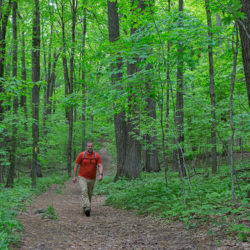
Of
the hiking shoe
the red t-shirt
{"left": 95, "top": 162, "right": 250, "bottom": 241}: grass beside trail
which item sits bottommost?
the hiking shoe

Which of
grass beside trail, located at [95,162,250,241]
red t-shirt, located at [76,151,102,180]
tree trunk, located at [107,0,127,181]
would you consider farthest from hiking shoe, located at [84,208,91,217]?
tree trunk, located at [107,0,127,181]

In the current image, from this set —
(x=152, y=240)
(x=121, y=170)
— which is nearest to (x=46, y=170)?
(x=121, y=170)

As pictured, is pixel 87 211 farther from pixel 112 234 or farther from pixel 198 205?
pixel 198 205

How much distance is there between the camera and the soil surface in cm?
365

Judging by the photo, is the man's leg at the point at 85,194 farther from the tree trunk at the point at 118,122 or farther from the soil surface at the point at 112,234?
the tree trunk at the point at 118,122

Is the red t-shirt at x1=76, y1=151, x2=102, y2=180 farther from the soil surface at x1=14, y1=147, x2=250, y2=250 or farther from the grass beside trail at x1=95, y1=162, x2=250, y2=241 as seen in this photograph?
the grass beside trail at x1=95, y1=162, x2=250, y2=241

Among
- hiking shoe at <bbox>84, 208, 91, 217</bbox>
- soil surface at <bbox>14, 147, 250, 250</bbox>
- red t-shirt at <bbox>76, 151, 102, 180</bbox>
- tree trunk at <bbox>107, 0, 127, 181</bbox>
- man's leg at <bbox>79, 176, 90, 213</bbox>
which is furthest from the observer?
tree trunk at <bbox>107, 0, 127, 181</bbox>

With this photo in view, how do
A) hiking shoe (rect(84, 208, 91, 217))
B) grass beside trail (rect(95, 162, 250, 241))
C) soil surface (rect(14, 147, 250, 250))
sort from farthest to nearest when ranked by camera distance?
hiking shoe (rect(84, 208, 91, 217)) → grass beside trail (rect(95, 162, 250, 241)) → soil surface (rect(14, 147, 250, 250))

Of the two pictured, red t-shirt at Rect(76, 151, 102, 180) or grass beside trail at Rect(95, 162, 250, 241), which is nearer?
grass beside trail at Rect(95, 162, 250, 241)

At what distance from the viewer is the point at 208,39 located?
5.45 meters

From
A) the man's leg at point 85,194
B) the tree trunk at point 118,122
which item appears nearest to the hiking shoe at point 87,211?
the man's leg at point 85,194

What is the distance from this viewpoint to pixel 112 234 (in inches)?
185

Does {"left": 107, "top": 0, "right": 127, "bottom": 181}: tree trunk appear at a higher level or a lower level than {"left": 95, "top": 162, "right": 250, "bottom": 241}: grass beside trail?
higher

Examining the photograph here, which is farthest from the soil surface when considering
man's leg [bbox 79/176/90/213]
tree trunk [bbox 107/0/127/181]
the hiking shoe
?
tree trunk [bbox 107/0/127/181]
